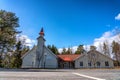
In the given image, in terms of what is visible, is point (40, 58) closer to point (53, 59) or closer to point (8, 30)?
point (53, 59)

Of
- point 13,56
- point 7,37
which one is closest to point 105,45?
point 13,56

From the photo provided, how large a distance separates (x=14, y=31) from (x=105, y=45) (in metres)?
39.5

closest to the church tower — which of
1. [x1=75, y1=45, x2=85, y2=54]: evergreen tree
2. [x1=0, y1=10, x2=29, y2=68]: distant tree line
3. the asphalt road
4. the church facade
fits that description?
the church facade

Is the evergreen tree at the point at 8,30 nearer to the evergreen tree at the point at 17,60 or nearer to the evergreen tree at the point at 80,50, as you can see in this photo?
the evergreen tree at the point at 17,60

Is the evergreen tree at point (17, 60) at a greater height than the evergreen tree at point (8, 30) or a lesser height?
lesser

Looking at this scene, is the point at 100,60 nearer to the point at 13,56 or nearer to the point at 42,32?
the point at 42,32

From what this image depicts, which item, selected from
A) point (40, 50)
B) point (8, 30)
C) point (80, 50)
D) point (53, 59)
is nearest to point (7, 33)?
point (8, 30)

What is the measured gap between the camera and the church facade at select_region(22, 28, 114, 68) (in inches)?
1732

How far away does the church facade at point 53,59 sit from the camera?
144ft

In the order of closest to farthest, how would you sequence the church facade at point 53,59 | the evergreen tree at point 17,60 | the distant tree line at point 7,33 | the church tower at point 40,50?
the distant tree line at point 7,33 → the church tower at point 40,50 → the church facade at point 53,59 → the evergreen tree at point 17,60

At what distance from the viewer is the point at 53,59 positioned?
4422cm

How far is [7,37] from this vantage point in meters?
38.8

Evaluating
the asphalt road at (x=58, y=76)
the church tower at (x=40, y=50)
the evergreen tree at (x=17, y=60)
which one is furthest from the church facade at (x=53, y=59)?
the asphalt road at (x=58, y=76)

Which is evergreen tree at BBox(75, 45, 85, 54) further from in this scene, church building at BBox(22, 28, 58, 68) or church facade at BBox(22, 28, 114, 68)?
church building at BBox(22, 28, 58, 68)
